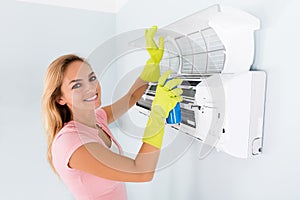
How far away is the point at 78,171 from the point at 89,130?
0.15 meters

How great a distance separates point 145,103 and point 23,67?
3.76ft

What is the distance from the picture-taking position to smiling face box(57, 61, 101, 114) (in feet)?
2.83

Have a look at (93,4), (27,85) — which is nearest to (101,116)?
(27,85)

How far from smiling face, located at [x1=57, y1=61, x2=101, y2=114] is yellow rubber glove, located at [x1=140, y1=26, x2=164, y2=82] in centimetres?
23

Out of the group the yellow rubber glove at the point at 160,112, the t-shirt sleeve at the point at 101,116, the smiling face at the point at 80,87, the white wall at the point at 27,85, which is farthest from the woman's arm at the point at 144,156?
the white wall at the point at 27,85

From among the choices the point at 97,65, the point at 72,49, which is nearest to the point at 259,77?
the point at 97,65

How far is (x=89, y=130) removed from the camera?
961 millimetres

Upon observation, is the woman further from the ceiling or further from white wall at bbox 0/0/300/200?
the ceiling

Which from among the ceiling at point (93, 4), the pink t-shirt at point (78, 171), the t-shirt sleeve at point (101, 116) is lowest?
the pink t-shirt at point (78, 171)

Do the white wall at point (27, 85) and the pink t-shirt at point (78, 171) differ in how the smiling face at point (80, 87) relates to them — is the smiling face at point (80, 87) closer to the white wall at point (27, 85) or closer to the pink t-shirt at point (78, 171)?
the pink t-shirt at point (78, 171)

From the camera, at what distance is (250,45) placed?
646mm

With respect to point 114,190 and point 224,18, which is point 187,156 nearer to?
point 114,190

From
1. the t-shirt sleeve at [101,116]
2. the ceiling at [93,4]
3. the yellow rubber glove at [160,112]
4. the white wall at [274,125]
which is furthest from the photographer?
the ceiling at [93,4]

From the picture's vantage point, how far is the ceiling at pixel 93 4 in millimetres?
1984
